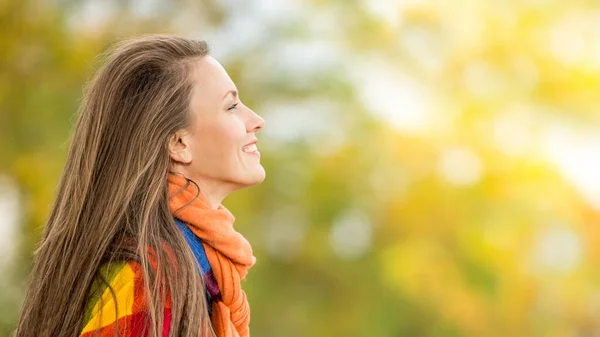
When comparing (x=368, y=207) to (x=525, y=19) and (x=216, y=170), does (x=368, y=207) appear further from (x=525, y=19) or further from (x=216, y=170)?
(x=216, y=170)

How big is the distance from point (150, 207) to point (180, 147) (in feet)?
0.51

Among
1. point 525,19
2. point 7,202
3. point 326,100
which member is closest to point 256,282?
point 326,100

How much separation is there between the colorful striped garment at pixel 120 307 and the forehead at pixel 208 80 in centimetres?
37

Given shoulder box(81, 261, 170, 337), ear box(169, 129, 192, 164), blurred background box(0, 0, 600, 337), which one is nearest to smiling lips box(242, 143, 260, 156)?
ear box(169, 129, 192, 164)

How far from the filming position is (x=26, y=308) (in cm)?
184

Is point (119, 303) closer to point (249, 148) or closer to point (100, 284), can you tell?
point (100, 284)

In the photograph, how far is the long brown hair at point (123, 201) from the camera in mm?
1687

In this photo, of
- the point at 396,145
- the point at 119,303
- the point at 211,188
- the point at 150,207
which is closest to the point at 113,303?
the point at 119,303

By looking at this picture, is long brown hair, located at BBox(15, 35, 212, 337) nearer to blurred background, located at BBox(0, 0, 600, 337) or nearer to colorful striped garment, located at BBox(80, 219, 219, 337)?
colorful striped garment, located at BBox(80, 219, 219, 337)

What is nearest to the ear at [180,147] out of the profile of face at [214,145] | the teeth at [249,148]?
the profile of face at [214,145]

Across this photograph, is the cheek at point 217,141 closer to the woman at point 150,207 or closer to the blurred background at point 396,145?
the woman at point 150,207

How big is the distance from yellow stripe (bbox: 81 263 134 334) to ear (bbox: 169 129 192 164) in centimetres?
24

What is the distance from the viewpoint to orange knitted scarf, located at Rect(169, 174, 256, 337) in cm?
176

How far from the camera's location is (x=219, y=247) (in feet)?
5.81
